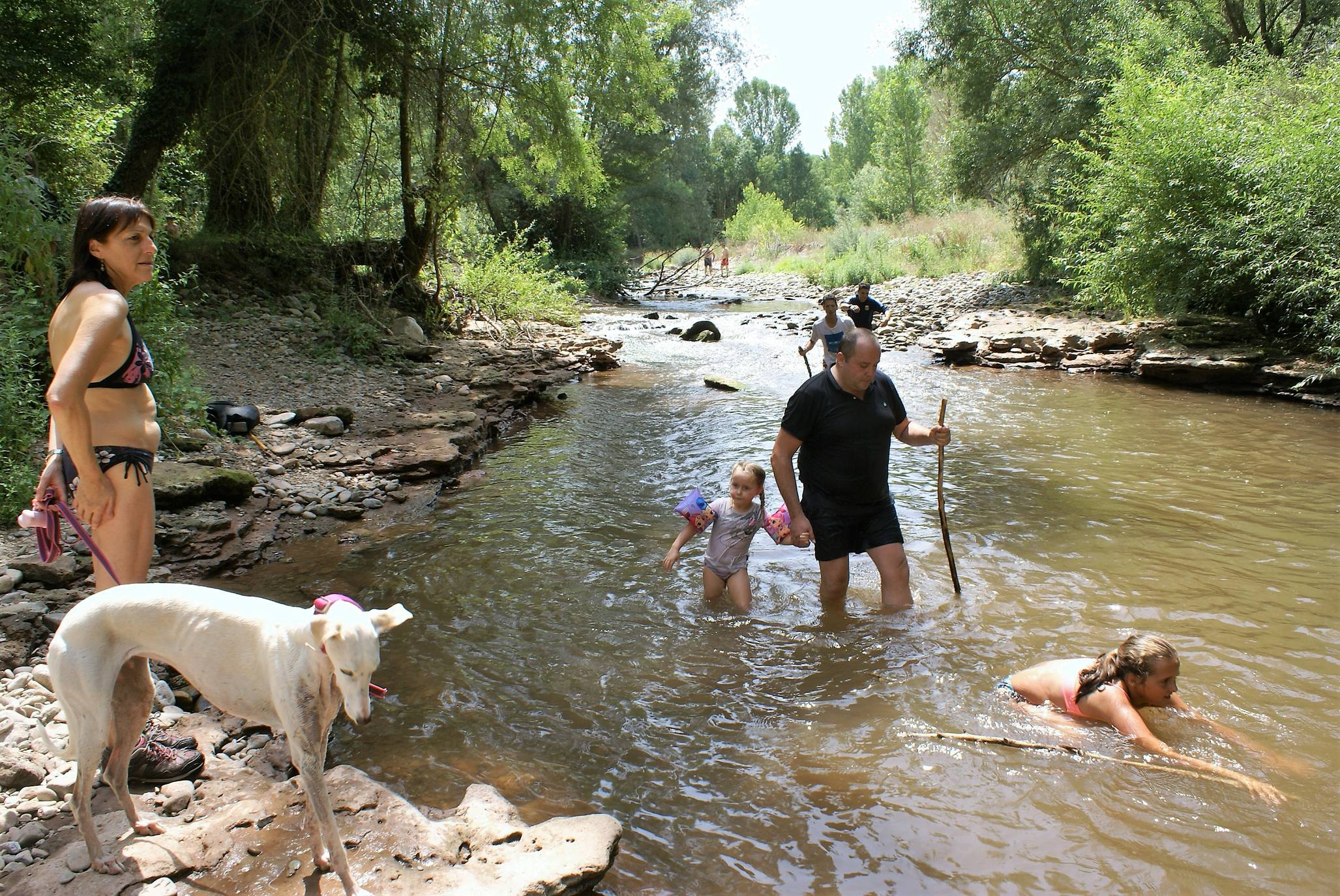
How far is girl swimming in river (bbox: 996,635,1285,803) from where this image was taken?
3887 mm

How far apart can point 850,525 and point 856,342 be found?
3.96 feet

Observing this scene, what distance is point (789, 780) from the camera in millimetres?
3826

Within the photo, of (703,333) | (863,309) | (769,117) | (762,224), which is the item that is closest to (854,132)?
(769,117)

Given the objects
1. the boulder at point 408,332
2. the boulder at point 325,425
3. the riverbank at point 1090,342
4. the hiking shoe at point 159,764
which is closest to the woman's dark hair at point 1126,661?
the hiking shoe at point 159,764

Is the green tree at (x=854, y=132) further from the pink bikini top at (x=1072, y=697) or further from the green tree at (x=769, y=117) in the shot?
the pink bikini top at (x=1072, y=697)

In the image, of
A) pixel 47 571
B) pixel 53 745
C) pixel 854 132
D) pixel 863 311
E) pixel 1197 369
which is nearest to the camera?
pixel 53 745

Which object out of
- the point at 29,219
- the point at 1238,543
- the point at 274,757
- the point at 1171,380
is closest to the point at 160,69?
the point at 29,219

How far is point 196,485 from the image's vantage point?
20.7 ft

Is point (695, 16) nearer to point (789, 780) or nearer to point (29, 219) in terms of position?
point (29, 219)

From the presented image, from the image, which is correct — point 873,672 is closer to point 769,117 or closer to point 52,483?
point 52,483

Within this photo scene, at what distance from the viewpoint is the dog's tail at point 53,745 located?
2.70 meters

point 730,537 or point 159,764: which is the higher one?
point 730,537

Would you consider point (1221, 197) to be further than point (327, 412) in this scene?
Yes

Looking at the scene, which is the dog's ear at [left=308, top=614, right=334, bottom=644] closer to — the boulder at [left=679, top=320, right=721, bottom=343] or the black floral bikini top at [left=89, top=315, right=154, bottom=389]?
the black floral bikini top at [left=89, top=315, right=154, bottom=389]
